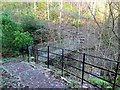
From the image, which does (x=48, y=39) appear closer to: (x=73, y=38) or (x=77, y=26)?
(x=73, y=38)

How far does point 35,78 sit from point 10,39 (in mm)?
4650

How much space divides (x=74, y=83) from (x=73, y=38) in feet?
31.8

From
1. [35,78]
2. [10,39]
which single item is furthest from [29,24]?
[35,78]

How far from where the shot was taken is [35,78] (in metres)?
5.38

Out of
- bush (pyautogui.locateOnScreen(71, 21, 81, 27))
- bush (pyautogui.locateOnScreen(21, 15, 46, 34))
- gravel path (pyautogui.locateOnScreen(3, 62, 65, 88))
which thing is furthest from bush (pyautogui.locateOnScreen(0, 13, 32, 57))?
bush (pyautogui.locateOnScreen(71, 21, 81, 27))

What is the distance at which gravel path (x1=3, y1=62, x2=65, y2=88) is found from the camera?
4.84 m

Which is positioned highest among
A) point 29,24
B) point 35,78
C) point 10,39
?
point 29,24

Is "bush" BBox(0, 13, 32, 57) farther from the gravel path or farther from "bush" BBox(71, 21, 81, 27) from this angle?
"bush" BBox(71, 21, 81, 27)

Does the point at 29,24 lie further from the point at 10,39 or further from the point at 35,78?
the point at 35,78

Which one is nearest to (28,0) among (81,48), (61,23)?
(61,23)

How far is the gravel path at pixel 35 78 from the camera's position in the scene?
15.9 ft

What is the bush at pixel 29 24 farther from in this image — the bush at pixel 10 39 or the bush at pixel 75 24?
the bush at pixel 75 24

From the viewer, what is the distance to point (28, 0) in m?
16.7

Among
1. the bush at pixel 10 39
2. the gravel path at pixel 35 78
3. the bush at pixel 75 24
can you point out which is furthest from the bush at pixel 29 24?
the gravel path at pixel 35 78
